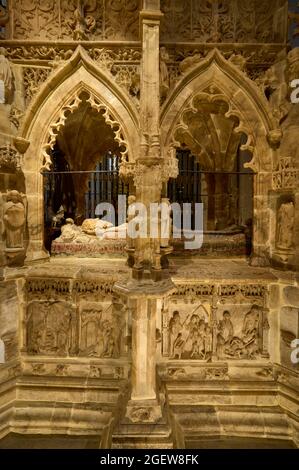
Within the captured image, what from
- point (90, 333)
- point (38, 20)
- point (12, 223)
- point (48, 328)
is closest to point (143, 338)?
point (90, 333)

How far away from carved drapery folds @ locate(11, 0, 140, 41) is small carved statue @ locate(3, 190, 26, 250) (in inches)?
93.2

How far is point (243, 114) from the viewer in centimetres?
435

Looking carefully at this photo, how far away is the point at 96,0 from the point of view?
4359 mm

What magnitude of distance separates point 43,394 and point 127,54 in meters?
4.74

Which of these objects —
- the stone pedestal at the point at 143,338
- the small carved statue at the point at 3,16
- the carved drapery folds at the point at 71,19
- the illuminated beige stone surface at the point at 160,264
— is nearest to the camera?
the stone pedestal at the point at 143,338

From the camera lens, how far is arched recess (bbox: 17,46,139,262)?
425 cm

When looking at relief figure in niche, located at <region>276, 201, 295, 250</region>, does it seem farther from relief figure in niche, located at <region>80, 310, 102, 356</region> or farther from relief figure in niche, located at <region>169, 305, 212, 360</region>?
relief figure in niche, located at <region>80, 310, 102, 356</region>

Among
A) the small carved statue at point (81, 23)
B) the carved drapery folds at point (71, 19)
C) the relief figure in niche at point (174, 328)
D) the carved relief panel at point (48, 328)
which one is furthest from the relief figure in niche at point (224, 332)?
the small carved statue at point (81, 23)

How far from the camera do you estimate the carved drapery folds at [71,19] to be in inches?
171

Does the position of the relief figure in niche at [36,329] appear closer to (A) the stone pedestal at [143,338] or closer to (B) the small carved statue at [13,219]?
(B) the small carved statue at [13,219]

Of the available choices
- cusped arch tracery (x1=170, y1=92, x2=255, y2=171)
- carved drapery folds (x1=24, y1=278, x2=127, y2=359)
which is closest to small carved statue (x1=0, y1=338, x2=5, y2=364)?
carved drapery folds (x1=24, y1=278, x2=127, y2=359)

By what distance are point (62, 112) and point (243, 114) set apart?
258cm

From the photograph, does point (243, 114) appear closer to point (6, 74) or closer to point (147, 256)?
point (147, 256)

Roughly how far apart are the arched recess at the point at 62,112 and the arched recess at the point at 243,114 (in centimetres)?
57
